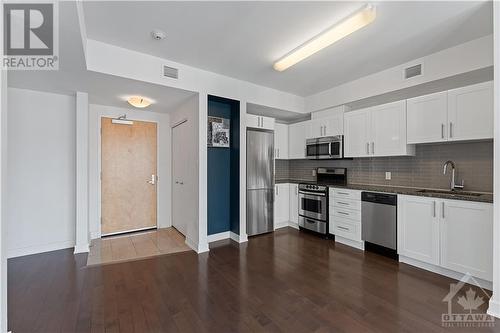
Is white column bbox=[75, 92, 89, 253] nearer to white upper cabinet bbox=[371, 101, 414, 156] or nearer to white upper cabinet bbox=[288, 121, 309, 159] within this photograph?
white upper cabinet bbox=[288, 121, 309, 159]

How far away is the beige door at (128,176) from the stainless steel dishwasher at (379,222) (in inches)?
156

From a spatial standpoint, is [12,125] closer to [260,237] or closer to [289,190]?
[260,237]

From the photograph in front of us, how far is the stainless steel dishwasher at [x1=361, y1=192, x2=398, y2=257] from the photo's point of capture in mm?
3191

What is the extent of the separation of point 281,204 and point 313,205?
28.6 inches

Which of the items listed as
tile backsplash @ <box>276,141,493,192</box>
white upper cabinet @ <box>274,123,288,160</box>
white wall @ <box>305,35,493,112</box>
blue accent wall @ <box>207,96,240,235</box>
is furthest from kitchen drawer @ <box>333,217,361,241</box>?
white wall @ <box>305,35,493,112</box>

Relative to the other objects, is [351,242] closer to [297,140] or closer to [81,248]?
[297,140]

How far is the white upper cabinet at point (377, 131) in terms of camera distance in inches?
131

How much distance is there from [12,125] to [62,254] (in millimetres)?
2005

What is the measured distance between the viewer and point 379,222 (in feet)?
10.9

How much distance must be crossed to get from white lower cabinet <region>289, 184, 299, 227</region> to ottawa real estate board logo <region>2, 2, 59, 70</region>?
4154 mm

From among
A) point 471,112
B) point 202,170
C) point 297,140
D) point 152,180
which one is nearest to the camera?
point 471,112

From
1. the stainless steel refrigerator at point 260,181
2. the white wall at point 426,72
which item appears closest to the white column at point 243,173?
the stainless steel refrigerator at point 260,181

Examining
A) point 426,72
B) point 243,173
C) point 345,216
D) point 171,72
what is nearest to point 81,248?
point 243,173

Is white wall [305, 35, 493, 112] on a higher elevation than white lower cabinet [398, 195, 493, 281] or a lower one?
higher
